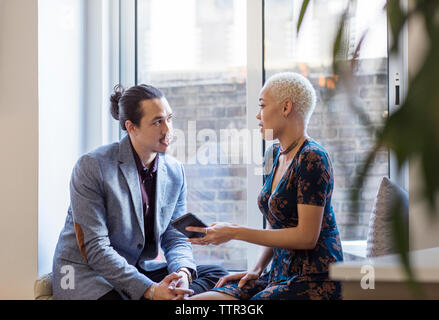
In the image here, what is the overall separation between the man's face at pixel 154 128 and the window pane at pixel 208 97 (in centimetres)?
40

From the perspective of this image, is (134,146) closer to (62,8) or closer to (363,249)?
(62,8)

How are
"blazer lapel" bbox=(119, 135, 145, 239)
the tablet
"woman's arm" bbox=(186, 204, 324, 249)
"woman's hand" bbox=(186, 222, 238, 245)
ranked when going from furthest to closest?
"blazer lapel" bbox=(119, 135, 145, 239)
the tablet
"woman's hand" bbox=(186, 222, 238, 245)
"woman's arm" bbox=(186, 204, 324, 249)

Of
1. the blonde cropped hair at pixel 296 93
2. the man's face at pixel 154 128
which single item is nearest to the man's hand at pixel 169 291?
the man's face at pixel 154 128

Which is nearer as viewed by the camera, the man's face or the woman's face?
the woman's face

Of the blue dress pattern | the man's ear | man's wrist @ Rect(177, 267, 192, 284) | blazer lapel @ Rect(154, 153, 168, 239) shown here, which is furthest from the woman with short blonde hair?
the man's ear

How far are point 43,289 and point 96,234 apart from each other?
34 cm

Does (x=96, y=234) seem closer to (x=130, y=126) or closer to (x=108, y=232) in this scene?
(x=108, y=232)

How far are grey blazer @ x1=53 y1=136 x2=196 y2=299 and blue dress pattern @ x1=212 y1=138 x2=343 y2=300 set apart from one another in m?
0.39

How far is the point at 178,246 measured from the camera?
2143mm

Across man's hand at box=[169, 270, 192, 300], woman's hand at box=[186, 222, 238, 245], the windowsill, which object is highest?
woman's hand at box=[186, 222, 238, 245]

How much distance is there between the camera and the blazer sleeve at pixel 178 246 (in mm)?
2045

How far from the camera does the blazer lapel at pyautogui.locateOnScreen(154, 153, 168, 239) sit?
6.79 feet

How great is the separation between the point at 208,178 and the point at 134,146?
0.49 m

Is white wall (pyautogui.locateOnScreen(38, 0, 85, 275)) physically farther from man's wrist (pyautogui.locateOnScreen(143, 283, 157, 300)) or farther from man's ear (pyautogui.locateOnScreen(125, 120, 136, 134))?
man's wrist (pyautogui.locateOnScreen(143, 283, 157, 300))
